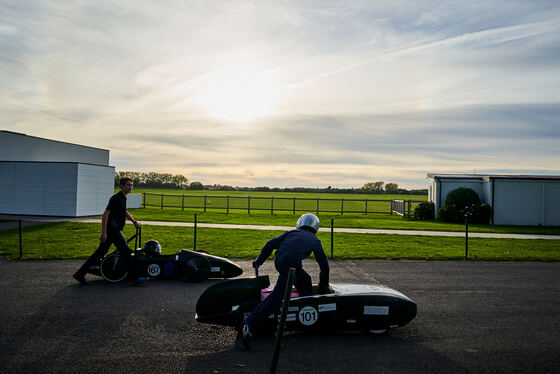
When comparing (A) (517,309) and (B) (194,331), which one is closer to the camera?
(B) (194,331)

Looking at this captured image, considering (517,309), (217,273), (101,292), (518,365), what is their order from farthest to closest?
(217,273)
(101,292)
(517,309)
(518,365)

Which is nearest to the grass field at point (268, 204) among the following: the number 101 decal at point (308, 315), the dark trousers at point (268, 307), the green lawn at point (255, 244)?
the green lawn at point (255, 244)

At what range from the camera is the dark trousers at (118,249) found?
27.1 ft

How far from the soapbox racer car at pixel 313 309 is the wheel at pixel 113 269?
3.68 meters

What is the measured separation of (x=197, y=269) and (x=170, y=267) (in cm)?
62

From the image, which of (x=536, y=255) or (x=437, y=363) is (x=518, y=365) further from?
(x=536, y=255)

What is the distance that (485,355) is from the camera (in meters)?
5.03

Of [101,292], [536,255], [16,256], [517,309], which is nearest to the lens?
[517,309]

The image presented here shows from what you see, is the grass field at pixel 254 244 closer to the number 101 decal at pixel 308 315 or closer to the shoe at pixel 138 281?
the shoe at pixel 138 281

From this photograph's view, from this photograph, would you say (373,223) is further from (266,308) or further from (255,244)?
(266,308)

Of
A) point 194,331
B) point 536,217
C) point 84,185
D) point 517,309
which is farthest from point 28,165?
point 536,217

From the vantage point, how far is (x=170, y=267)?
8.87 metres

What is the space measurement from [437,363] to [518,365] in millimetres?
→ 860

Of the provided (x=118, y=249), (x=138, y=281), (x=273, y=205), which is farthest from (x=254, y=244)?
(x=273, y=205)
